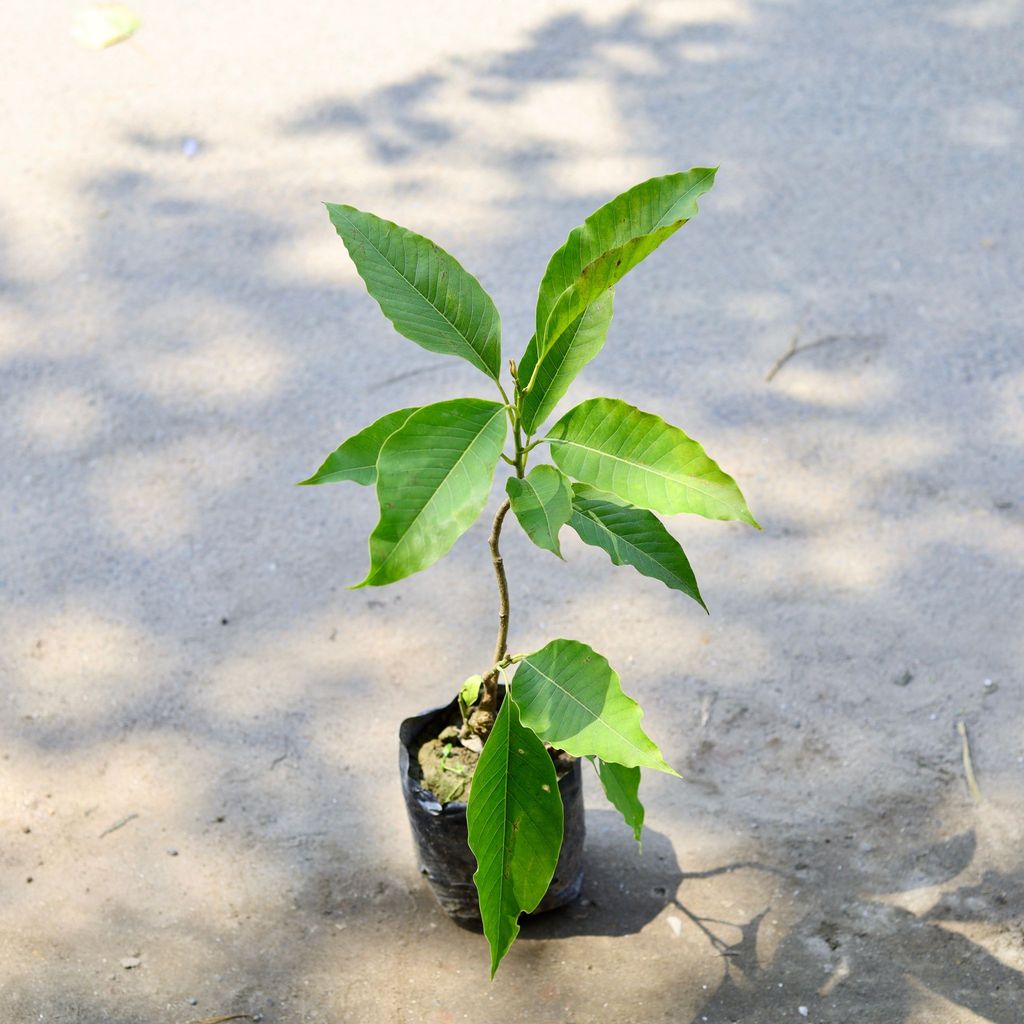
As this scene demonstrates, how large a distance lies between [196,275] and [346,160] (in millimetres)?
680

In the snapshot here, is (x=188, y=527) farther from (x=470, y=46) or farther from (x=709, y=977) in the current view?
(x=470, y=46)

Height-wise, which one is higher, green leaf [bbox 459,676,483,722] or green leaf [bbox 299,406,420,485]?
green leaf [bbox 299,406,420,485]

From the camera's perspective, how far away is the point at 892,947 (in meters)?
2.29

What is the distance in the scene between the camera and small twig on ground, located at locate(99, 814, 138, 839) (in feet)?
8.35

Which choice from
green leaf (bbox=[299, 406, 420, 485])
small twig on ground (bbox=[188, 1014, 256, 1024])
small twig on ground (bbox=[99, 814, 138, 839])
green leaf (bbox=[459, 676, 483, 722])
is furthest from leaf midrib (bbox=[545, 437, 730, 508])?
small twig on ground (bbox=[99, 814, 138, 839])

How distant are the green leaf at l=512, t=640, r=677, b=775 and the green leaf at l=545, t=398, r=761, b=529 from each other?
0.27m

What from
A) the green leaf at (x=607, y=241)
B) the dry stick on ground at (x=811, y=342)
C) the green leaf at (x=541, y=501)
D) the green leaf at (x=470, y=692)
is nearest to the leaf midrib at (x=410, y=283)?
the green leaf at (x=607, y=241)

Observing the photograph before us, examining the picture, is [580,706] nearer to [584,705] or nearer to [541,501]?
[584,705]

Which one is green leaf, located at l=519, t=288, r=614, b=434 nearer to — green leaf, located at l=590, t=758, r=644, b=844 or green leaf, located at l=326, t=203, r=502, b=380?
green leaf, located at l=326, t=203, r=502, b=380

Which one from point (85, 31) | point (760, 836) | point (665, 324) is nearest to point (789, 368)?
point (665, 324)

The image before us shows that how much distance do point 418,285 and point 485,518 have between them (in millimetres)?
1411

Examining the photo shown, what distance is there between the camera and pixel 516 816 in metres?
1.89

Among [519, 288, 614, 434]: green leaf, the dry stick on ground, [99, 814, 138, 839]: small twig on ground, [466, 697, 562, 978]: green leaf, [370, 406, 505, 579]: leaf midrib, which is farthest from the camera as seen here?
the dry stick on ground

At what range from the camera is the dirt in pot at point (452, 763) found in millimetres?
2186
